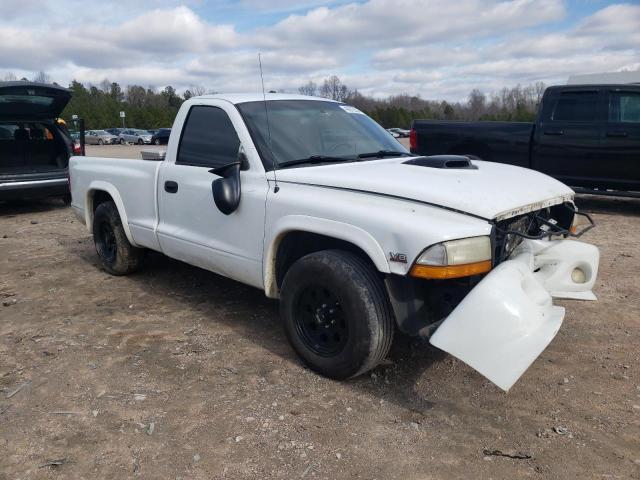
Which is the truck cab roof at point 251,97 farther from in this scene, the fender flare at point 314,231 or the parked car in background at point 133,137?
the parked car in background at point 133,137

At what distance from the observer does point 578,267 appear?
350 cm

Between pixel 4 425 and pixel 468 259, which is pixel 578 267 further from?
pixel 4 425

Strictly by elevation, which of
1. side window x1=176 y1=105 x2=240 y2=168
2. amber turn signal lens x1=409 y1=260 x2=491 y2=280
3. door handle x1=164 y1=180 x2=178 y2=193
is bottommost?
amber turn signal lens x1=409 y1=260 x2=491 y2=280

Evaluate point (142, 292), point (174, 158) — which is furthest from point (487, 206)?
point (142, 292)

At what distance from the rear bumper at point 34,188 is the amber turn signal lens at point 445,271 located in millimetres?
7942

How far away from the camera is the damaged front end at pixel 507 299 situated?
8.75 feet

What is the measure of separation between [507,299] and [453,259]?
32 cm

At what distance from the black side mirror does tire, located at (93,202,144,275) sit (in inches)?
76.4

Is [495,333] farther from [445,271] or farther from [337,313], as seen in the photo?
[337,313]

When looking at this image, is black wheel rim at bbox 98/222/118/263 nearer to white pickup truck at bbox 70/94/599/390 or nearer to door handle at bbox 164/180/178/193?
white pickup truck at bbox 70/94/599/390

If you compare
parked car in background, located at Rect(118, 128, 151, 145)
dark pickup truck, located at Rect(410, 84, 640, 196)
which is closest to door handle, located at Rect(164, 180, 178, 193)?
dark pickup truck, located at Rect(410, 84, 640, 196)

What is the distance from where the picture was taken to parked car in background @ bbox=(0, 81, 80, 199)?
27.9ft

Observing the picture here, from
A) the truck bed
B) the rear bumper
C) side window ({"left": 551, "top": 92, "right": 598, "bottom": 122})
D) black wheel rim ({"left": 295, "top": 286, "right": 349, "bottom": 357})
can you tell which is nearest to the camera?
black wheel rim ({"left": 295, "top": 286, "right": 349, "bottom": 357})

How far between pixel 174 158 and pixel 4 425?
7.38 ft
